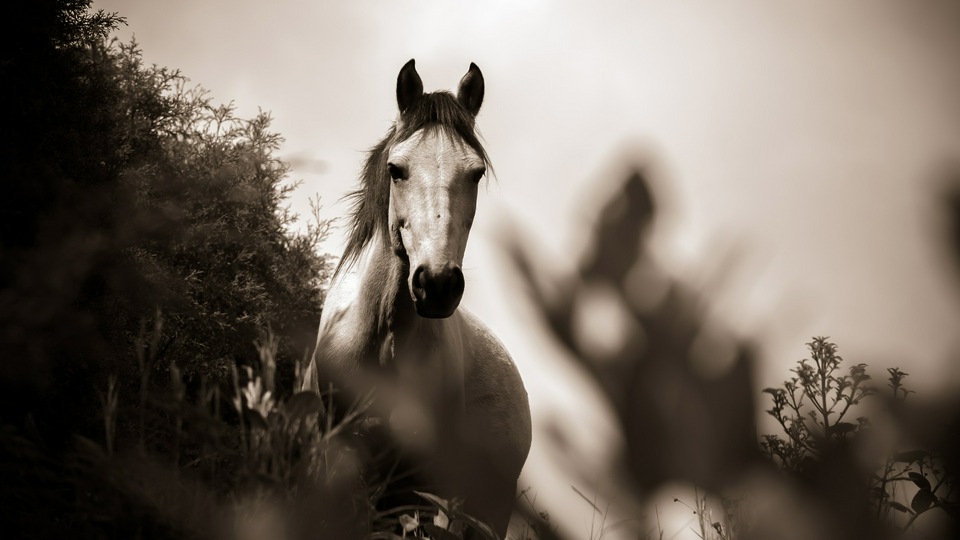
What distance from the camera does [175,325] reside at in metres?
13.9

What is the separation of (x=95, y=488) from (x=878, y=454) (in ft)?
5.09

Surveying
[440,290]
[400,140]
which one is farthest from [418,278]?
[400,140]

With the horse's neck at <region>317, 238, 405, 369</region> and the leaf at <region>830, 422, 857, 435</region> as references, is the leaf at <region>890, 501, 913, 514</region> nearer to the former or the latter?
the leaf at <region>830, 422, 857, 435</region>

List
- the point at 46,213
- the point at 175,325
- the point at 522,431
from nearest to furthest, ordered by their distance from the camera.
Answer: the point at 522,431, the point at 46,213, the point at 175,325

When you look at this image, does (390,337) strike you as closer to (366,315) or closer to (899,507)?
(366,315)

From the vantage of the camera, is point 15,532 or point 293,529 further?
point 15,532

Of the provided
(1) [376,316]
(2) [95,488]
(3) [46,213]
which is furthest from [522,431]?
(3) [46,213]

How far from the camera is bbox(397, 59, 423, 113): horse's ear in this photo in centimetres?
425

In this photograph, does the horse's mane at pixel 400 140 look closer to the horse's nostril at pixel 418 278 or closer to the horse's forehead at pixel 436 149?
the horse's forehead at pixel 436 149

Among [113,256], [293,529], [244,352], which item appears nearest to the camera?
[293,529]

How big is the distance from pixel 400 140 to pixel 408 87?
509 millimetres

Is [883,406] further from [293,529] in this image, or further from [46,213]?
[46,213]

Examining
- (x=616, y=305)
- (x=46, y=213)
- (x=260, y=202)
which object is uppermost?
(x=260, y=202)

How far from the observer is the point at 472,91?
4.46 metres
